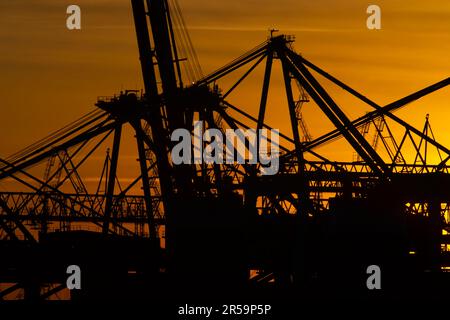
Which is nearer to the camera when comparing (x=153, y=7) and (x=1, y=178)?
(x=153, y=7)

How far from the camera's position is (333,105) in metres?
80.9

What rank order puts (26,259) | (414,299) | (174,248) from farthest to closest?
(26,259)
(174,248)
(414,299)

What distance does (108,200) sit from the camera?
90.9 meters

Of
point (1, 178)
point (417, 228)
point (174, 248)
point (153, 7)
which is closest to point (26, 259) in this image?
point (1, 178)

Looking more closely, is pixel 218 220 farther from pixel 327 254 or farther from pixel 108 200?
pixel 108 200

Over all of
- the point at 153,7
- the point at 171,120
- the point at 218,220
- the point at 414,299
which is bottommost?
the point at 414,299

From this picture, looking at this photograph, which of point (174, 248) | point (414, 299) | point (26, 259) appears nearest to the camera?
point (414, 299)

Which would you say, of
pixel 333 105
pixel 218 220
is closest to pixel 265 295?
pixel 218 220

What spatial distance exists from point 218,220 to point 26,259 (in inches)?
647

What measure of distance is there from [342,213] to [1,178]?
84.1ft

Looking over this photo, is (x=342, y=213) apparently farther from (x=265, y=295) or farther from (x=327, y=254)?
(x=265, y=295)

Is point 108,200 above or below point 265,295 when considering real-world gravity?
above

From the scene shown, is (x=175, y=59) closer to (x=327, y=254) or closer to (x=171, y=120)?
(x=171, y=120)

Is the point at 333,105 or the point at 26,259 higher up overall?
the point at 333,105
